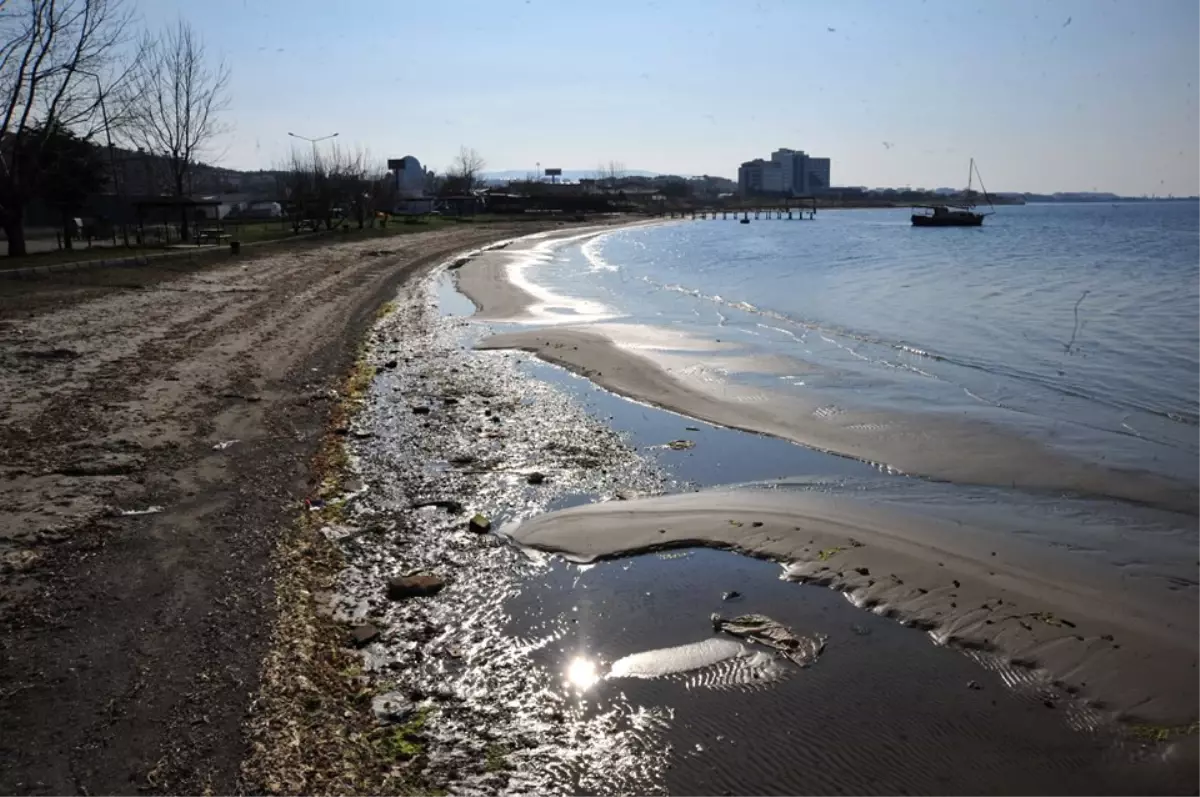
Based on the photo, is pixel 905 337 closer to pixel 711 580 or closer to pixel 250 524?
pixel 711 580

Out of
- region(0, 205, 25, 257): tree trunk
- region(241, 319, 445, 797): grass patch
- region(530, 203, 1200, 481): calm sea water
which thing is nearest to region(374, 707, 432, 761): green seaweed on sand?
region(241, 319, 445, 797): grass patch

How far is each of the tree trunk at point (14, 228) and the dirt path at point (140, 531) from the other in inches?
563

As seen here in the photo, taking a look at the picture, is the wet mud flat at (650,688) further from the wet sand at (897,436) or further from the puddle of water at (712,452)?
the wet sand at (897,436)

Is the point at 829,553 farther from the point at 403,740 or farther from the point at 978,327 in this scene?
the point at 978,327

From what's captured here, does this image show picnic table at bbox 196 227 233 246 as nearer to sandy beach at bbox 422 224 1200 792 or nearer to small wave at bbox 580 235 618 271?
small wave at bbox 580 235 618 271

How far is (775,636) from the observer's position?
6742 mm

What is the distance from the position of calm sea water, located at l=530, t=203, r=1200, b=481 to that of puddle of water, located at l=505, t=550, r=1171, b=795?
21.7ft

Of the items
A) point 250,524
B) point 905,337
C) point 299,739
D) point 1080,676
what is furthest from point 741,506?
point 905,337

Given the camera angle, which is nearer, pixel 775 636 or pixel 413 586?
pixel 775 636

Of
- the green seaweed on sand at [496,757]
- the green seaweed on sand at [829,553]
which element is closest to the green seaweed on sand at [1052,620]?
the green seaweed on sand at [829,553]

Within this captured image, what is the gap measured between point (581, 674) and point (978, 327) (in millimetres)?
21423

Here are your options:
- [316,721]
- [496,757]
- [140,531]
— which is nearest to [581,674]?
[496,757]

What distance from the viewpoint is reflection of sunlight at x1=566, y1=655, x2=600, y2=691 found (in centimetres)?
603

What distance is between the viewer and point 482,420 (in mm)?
13312
